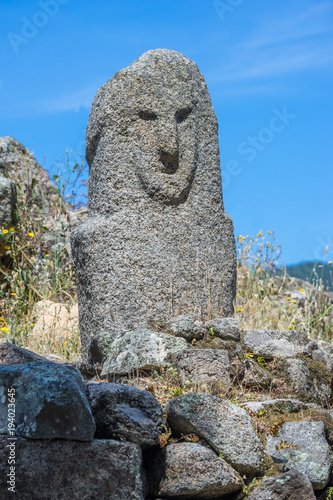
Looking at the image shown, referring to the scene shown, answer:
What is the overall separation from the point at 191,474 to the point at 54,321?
13.2 ft

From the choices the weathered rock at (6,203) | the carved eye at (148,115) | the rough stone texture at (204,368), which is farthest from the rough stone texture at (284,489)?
the weathered rock at (6,203)

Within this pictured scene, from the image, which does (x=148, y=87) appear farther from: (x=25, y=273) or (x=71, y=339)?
(x=25, y=273)

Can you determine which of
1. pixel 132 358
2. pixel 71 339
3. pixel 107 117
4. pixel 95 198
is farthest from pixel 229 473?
pixel 71 339

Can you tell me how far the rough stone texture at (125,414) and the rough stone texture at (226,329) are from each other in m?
1.46

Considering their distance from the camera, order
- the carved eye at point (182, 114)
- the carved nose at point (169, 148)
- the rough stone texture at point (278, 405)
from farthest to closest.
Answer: the carved eye at point (182, 114), the carved nose at point (169, 148), the rough stone texture at point (278, 405)

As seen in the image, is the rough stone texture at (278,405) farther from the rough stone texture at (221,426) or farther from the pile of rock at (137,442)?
the rough stone texture at (221,426)

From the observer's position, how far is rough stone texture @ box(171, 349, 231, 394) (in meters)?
3.99

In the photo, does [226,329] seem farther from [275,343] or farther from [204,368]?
[204,368]

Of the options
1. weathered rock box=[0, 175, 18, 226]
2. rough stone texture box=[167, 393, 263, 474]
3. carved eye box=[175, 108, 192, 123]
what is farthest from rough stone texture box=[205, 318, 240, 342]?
weathered rock box=[0, 175, 18, 226]

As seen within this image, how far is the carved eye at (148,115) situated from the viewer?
4941mm

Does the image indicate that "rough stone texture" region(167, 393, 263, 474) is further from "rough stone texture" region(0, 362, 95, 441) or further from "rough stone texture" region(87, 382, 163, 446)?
"rough stone texture" region(0, 362, 95, 441)

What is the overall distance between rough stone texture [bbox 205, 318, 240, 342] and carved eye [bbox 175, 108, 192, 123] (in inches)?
67.7

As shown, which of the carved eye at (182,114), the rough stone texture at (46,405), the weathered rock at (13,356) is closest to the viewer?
the rough stone texture at (46,405)

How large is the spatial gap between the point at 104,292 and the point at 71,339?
72.2 inches
